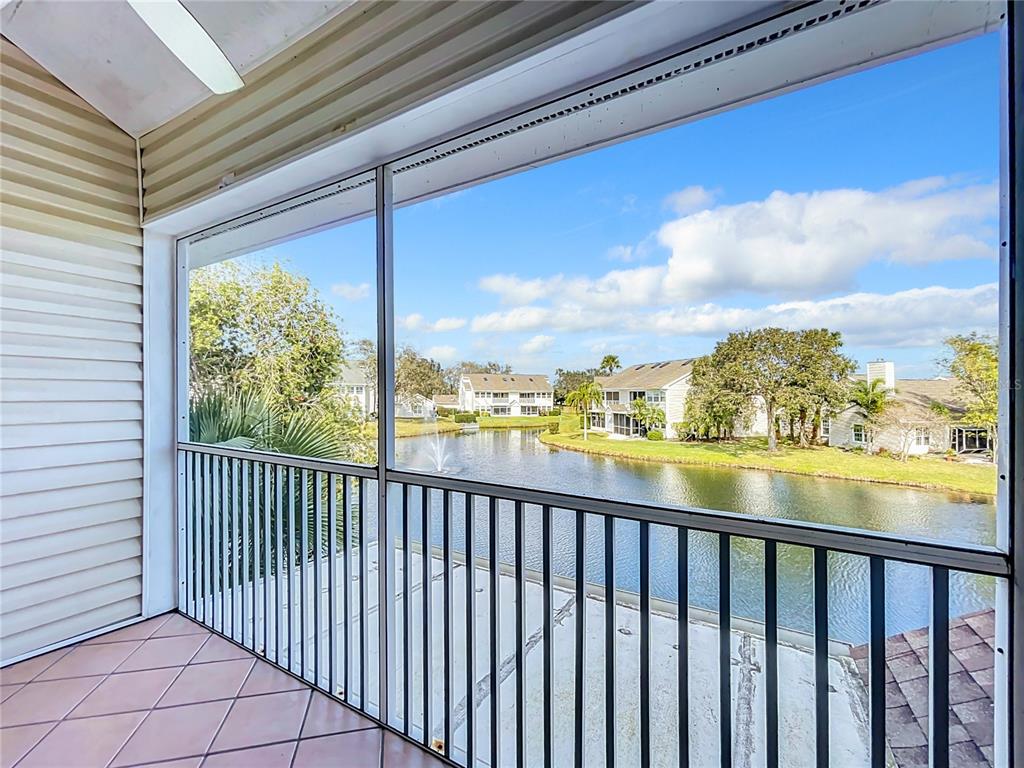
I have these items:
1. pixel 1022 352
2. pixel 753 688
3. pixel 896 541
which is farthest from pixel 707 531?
pixel 1022 352

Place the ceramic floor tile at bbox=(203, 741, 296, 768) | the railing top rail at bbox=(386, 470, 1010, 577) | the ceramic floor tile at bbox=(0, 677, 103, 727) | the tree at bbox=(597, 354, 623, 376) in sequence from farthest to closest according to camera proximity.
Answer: the ceramic floor tile at bbox=(0, 677, 103, 727)
the ceramic floor tile at bbox=(203, 741, 296, 768)
the tree at bbox=(597, 354, 623, 376)
the railing top rail at bbox=(386, 470, 1010, 577)

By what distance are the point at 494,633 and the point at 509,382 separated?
33.4 inches

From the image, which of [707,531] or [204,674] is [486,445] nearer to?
[707,531]

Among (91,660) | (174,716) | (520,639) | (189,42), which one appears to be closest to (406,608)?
(520,639)

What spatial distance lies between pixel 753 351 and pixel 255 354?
233 centimetres

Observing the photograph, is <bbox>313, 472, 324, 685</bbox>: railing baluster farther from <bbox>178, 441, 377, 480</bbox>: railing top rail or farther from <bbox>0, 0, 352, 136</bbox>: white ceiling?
<bbox>0, 0, 352, 136</bbox>: white ceiling

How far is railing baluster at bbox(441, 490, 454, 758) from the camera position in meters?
1.73

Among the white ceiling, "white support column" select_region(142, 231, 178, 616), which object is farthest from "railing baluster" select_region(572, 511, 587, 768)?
"white support column" select_region(142, 231, 178, 616)

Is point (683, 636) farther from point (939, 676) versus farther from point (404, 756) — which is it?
point (404, 756)

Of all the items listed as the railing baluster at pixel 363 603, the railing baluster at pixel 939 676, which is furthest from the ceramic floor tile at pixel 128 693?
the railing baluster at pixel 939 676

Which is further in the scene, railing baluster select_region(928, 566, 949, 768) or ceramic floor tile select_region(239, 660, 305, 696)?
ceramic floor tile select_region(239, 660, 305, 696)

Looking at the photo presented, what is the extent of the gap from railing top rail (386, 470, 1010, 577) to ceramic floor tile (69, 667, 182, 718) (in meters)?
1.78

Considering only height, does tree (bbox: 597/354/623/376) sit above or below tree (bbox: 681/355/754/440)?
above

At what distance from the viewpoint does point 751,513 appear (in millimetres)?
1222
